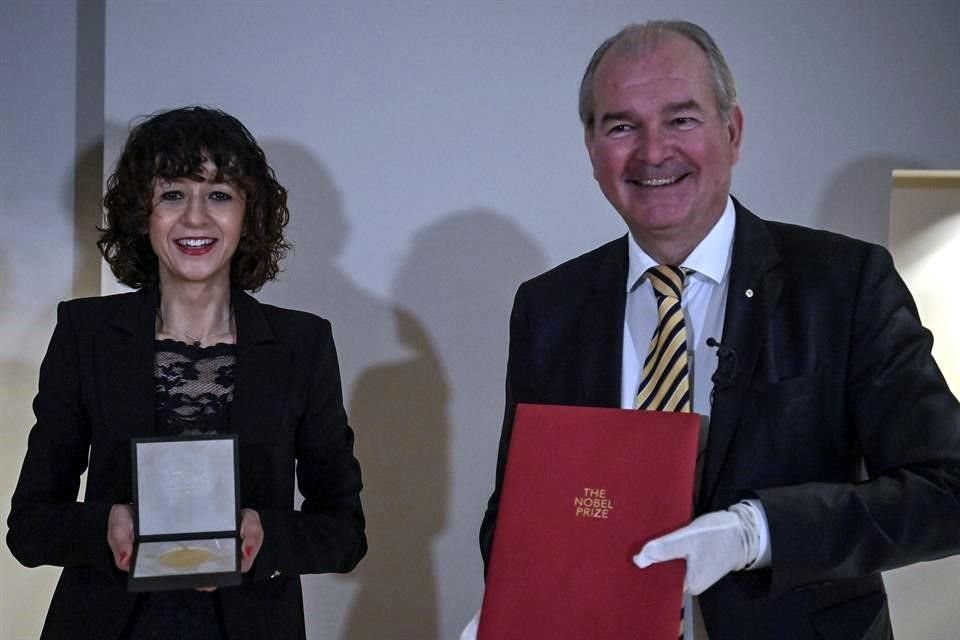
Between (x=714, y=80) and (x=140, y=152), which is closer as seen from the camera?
(x=714, y=80)

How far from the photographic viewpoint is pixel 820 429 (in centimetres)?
157

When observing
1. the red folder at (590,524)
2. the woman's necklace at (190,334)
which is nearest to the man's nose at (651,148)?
the red folder at (590,524)

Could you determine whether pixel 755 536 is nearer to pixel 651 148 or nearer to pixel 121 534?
pixel 651 148

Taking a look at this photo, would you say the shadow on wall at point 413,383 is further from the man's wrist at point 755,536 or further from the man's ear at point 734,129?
the man's wrist at point 755,536

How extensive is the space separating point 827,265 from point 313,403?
3.48 ft

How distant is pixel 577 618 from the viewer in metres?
1.36

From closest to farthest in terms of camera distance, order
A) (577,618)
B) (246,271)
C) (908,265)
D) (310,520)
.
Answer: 1. (577,618)
2. (310,520)
3. (246,271)
4. (908,265)

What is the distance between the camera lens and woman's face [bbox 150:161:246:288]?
205cm

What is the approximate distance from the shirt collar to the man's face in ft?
0.06

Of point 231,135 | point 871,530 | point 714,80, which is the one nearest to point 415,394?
point 231,135

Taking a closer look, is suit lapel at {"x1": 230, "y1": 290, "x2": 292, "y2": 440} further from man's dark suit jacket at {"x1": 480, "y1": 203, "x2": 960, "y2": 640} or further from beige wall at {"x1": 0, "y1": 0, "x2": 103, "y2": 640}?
beige wall at {"x1": 0, "y1": 0, "x2": 103, "y2": 640}

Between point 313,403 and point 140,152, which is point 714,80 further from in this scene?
point 140,152

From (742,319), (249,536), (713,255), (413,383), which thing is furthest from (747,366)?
(413,383)

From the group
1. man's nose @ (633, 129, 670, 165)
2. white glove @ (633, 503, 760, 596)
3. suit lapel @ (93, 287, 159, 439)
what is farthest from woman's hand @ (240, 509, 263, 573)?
man's nose @ (633, 129, 670, 165)
